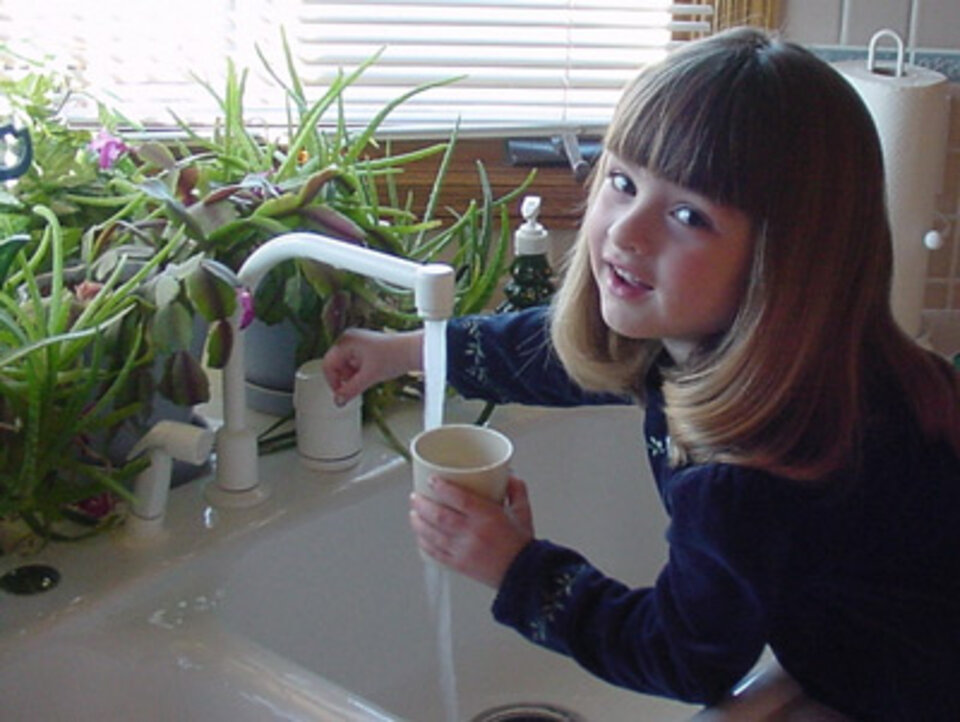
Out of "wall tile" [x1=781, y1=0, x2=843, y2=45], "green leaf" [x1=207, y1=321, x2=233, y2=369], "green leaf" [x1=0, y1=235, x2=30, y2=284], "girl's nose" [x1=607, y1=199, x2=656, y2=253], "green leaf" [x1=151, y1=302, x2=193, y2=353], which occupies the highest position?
"wall tile" [x1=781, y1=0, x2=843, y2=45]

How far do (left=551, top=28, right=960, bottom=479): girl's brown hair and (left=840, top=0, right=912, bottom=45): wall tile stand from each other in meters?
0.74

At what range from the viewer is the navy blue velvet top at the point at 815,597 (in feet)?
2.78

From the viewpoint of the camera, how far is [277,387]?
1.18 m

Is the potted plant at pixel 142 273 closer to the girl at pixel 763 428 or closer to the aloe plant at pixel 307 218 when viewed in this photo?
the aloe plant at pixel 307 218

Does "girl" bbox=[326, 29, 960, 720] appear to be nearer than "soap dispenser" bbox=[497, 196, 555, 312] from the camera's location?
Yes

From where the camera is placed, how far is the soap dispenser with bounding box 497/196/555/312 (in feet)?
4.11

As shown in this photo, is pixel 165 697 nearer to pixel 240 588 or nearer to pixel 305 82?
pixel 240 588

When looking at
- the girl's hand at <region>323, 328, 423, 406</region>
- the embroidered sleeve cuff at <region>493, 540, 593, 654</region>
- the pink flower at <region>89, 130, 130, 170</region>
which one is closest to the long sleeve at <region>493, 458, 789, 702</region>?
the embroidered sleeve cuff at <region>493, 540, 593, 654</region>

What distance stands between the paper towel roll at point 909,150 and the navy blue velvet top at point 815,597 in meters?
0.52

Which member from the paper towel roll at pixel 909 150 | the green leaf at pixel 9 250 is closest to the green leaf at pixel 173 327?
the green leaf at pixel 9 250

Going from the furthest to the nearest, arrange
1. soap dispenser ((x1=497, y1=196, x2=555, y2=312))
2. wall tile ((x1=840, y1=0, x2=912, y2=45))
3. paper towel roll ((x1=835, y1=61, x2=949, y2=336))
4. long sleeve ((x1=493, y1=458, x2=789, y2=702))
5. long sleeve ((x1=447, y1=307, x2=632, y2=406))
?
wall tile ((x1=840, y1=0, x2=912, y2=45)) < paper towel roll ((x1=835, y1=61, x2=949, y2=336)) < soap dispenser ((x1=497, y1=196, x2=555, y2=312)) < long sleeve ((x1=447, y1=307, x2=632, y2=406)) < long sleeve ((x1=493, y1=458, x2=789, y2=702))

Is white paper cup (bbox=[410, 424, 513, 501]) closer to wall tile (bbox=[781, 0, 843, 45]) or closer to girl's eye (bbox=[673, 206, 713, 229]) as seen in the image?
girl's eye (bbox=[673, 206, 713, 229])

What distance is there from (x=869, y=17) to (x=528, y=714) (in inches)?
35.0

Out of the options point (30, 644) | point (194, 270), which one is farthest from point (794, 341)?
point (30, 644)
